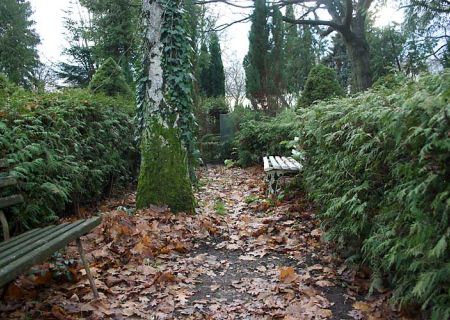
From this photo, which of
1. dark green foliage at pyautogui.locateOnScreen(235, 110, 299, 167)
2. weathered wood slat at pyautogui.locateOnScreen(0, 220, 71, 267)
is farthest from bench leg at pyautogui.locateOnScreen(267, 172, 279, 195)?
weathered wood slat at pyautogui.locateOnScreen(0, 220, 71, 267)

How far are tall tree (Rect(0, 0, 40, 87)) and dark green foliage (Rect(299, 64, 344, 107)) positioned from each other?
19164 millimetres

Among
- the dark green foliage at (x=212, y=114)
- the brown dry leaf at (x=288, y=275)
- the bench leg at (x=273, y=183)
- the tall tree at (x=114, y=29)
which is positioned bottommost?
the brown dry leaf at (x=288, y=275)

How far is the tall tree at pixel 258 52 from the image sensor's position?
16.2m

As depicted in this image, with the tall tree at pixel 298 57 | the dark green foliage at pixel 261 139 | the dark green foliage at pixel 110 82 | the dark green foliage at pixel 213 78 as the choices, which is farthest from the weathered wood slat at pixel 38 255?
the tall tree at pixel 298 57

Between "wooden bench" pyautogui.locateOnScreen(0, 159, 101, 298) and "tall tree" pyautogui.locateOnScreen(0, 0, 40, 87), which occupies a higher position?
"tall tree" pyautogui.locateOnScreen(0, 0, 40, 87)

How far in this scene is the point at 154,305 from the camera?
10.4 ft

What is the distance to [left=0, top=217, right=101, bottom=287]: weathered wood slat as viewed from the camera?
2.11 m

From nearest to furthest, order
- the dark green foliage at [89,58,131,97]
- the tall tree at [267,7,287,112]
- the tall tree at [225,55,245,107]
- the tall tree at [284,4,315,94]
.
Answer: the dark green foliage at [89,58,131,97], the tall tree at [267,7,287,112], the tall tree at [284,4,315,94], the tall tree at [225,55,245,107]

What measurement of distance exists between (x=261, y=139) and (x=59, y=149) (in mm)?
7887

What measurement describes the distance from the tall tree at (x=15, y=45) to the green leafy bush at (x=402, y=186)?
962 inches

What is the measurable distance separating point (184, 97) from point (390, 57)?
Answer: 20.9 meters

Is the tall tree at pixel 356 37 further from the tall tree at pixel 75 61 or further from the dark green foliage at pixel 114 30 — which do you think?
the tall tree at pixel 75 61

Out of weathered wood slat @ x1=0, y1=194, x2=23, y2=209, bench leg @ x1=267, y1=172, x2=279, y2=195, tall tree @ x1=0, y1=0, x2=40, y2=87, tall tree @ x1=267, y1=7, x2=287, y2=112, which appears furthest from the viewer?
tall tree @ x1=0, y1=0, x2=40, y2=87

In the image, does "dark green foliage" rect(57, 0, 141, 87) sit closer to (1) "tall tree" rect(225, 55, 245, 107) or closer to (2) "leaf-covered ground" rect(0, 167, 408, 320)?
(2) "leaf-covered ground" rect(0, 167, 408, 320)
